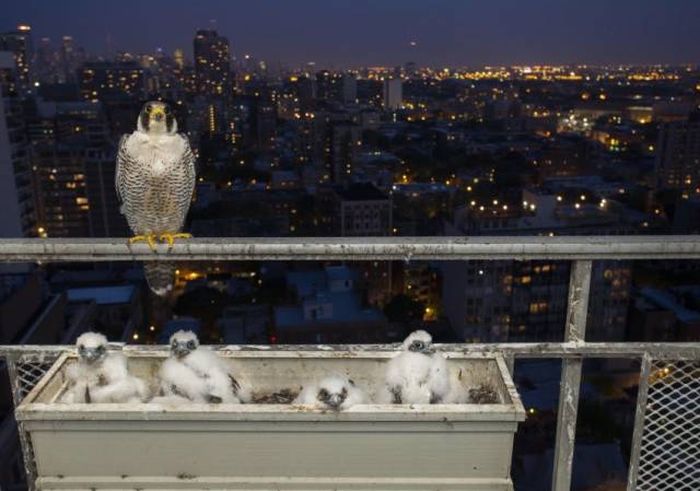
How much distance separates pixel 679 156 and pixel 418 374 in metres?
50.1

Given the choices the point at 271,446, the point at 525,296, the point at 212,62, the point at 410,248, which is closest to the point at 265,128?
the point at 212,62

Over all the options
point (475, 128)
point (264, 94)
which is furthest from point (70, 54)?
point (475, 128)

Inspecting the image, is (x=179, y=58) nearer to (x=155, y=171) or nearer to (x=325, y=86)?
(x=325, y=86)

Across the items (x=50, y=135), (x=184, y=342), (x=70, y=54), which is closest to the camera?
(x=184, y=342)

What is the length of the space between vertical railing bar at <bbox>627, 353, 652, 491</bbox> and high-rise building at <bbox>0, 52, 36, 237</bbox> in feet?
82.9

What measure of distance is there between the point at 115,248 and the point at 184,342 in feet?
1.19

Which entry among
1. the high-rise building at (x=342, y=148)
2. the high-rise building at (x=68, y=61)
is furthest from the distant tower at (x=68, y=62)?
the high-rise building at (x=342, y=148)

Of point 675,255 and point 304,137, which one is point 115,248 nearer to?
point 675,255

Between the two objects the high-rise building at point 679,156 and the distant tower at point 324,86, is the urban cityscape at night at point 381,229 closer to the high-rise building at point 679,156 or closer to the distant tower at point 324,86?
the high-rise building at point 679,156

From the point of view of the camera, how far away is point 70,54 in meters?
105

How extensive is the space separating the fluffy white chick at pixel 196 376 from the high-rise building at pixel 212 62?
93.0 m

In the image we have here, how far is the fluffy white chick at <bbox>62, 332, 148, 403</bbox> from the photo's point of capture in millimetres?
1376

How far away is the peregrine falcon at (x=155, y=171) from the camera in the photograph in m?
3.01

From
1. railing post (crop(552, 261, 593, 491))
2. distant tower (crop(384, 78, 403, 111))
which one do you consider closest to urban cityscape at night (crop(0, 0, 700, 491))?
railing post (crop(552, 261, 593, 491))
